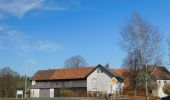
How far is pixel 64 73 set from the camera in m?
101

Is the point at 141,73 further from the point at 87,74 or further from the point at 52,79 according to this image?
the point at 52,79

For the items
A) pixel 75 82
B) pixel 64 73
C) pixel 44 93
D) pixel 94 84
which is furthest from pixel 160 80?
pixel 44 93

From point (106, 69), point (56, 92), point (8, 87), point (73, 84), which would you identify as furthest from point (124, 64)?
point (8, 87)

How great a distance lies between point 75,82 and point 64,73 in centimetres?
583

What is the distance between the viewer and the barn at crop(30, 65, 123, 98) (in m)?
92.6

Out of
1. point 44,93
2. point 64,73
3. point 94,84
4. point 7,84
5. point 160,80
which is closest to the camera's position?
point 160,80

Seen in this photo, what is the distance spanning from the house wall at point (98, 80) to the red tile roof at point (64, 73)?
1679 millimetres

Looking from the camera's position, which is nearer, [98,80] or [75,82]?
[98,80]

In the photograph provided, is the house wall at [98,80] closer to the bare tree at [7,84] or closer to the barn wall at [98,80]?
the barn wall at [98,80]

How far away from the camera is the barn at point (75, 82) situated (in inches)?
3644

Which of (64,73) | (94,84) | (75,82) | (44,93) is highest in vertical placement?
(64,73)

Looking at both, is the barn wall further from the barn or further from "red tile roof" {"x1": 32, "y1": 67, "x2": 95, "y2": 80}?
"red tile roof" {"x1": 32, "y1": 67, "x2": 95, "y2": 80}

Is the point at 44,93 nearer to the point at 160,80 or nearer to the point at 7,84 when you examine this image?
the point at 7,84

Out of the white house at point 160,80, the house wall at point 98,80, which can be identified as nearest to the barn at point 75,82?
the house wall at point 98,80
